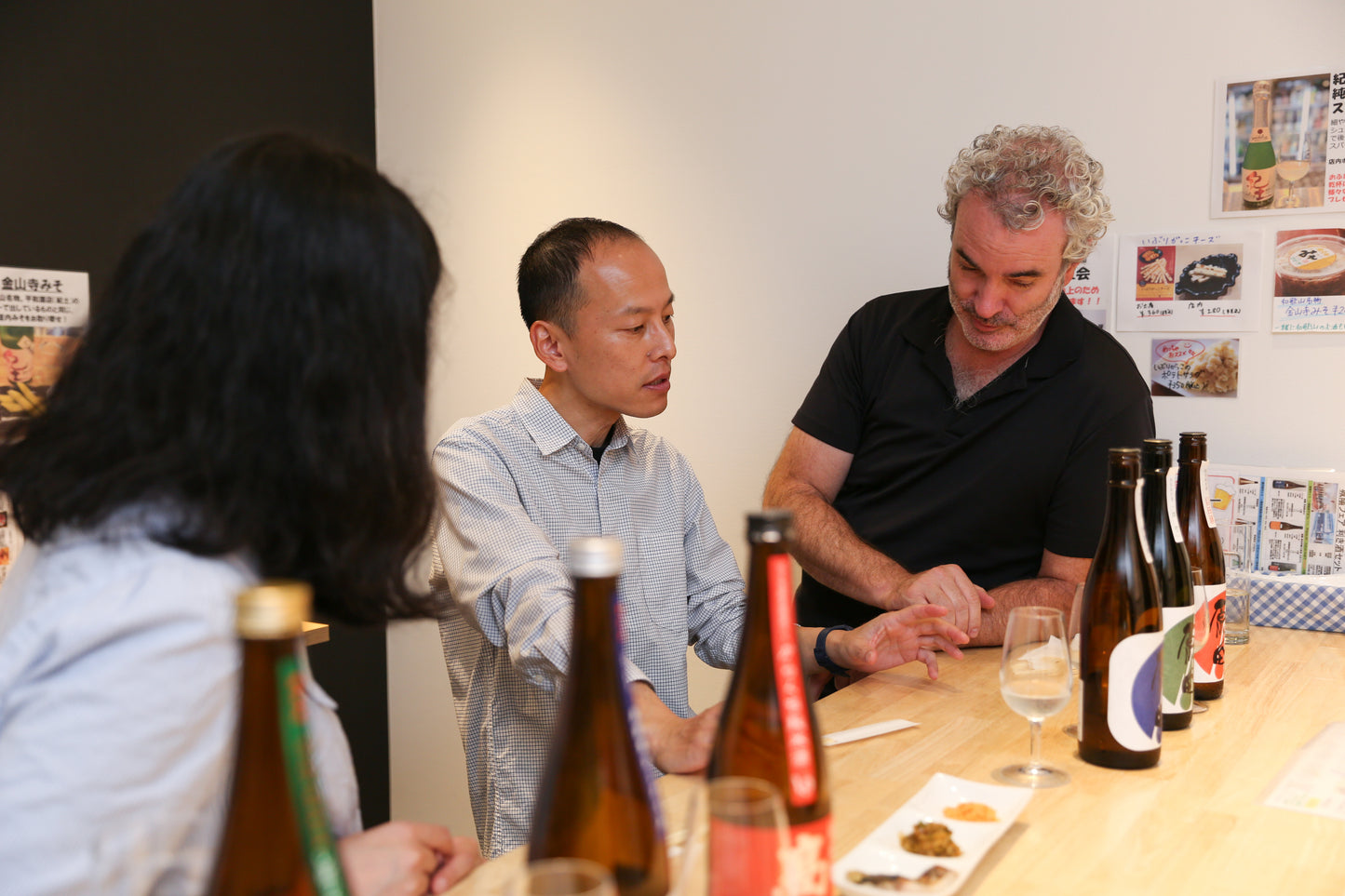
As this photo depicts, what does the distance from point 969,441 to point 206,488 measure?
5.57 ft

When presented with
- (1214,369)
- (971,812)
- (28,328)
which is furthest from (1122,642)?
(28,328)

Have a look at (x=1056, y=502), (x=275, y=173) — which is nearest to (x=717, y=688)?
(x=1056, y=502)

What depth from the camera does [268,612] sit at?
48 centimetres

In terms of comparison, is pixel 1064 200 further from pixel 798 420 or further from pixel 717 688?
pixel 717 688

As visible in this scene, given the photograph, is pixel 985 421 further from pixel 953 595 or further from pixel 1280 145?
pixel 1280 145

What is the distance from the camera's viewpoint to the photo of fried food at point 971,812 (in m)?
1.05

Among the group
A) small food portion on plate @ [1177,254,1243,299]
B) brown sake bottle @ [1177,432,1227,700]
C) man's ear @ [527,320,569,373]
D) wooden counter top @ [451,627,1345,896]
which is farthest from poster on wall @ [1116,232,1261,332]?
man's ear @ [527,320,569,373]

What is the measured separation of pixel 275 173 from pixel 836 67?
2.16m

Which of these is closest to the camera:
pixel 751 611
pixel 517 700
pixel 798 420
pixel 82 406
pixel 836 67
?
pixel 751 611

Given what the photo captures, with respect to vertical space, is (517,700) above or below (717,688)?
above

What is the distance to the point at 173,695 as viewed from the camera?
30.4 inches

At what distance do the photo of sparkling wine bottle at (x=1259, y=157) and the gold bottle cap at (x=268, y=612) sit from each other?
7.85 feet

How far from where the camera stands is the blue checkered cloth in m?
2.00

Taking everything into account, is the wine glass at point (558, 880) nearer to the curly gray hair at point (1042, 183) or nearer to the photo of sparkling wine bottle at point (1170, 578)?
the photo of sparkling wine bottle at point (1170, 578)
